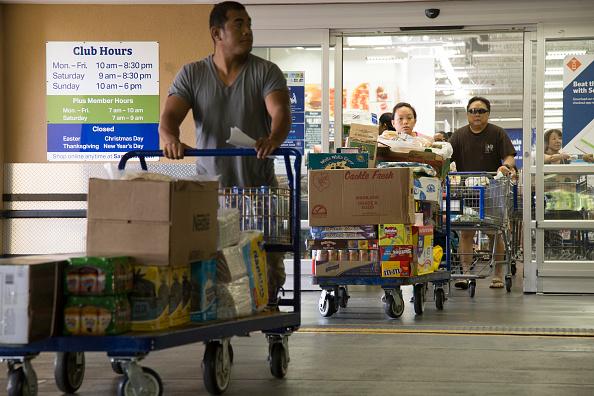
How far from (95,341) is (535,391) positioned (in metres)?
1.76

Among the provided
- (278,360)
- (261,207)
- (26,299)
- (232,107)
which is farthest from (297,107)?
(26,299)

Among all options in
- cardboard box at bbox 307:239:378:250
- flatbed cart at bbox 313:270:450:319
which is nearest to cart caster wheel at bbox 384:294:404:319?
flatbed cart at bbox 313:270:450:319

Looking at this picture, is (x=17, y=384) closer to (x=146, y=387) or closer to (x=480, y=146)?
(x=146, y=387)

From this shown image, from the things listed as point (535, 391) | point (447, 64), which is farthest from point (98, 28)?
point (447, 64)

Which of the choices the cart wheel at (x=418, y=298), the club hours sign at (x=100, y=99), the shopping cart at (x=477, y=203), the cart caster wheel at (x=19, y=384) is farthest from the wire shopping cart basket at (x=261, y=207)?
the club hours sign at (x=100, y=99)

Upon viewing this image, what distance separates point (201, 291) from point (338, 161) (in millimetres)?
3291

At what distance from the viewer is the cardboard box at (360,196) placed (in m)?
6.80

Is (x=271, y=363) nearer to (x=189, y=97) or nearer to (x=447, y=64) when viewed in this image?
(x=189, y=97)

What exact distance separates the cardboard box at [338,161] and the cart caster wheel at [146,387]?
3.58 metres

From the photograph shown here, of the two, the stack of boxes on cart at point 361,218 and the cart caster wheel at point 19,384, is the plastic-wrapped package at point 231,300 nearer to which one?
the cart caster wheel at point 19,384

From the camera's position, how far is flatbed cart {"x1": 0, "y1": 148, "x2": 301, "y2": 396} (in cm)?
343

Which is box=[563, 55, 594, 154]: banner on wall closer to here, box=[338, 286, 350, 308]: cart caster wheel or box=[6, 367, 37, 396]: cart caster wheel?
box=[338, 286, 350, 308]: cart caster wheel

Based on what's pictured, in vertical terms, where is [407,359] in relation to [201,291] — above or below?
below

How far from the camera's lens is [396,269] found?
22.7 ft
